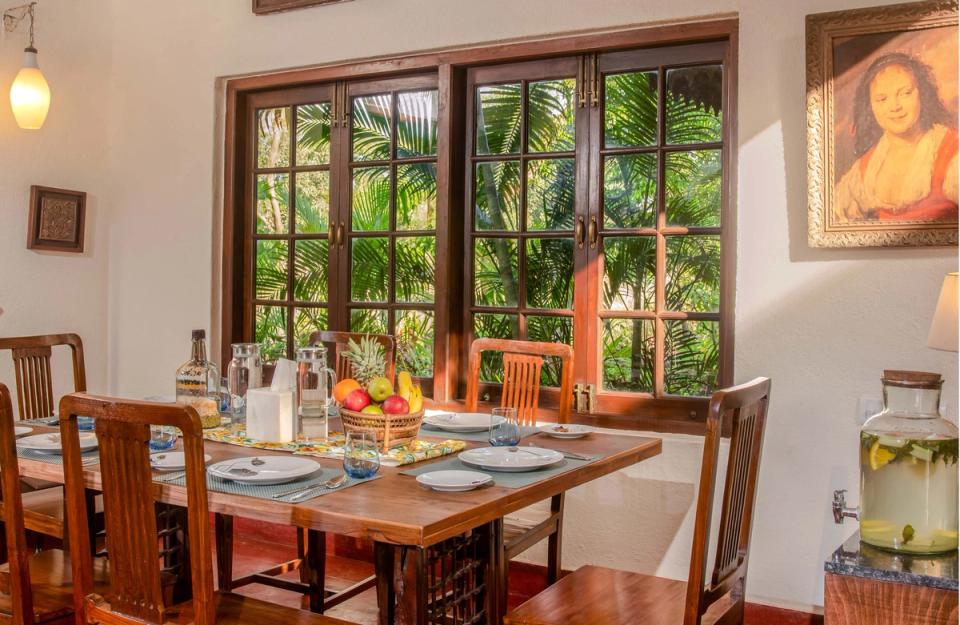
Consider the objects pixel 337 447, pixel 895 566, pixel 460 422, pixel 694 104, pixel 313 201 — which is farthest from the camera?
pixel 313 201

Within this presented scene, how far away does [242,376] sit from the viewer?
2775 mm

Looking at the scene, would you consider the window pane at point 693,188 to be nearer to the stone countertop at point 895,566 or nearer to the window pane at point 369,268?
the window pane at point 369,268

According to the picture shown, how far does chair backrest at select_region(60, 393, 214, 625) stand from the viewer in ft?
5.68

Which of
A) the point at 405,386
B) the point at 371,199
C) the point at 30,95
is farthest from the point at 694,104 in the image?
the point at 30,95

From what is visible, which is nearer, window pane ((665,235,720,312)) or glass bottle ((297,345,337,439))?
glass bottle ((297,345,337,439))

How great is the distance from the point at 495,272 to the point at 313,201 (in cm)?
96

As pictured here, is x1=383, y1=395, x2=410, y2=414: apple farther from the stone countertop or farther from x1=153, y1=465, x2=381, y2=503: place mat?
the stone countertop

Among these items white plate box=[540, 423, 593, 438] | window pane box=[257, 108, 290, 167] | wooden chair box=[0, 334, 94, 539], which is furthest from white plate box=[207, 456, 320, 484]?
window pane box=[257, 108, 290, 167]

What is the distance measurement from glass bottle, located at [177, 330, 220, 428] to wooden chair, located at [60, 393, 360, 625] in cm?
59

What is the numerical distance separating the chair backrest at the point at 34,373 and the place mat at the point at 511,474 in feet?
5.63

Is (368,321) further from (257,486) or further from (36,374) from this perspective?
(257,486)

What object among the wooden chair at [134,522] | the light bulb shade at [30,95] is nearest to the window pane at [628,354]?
the wooden chair at [134,522]

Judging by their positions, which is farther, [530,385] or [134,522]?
[530,385]

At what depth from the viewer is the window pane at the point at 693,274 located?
3178 mm
